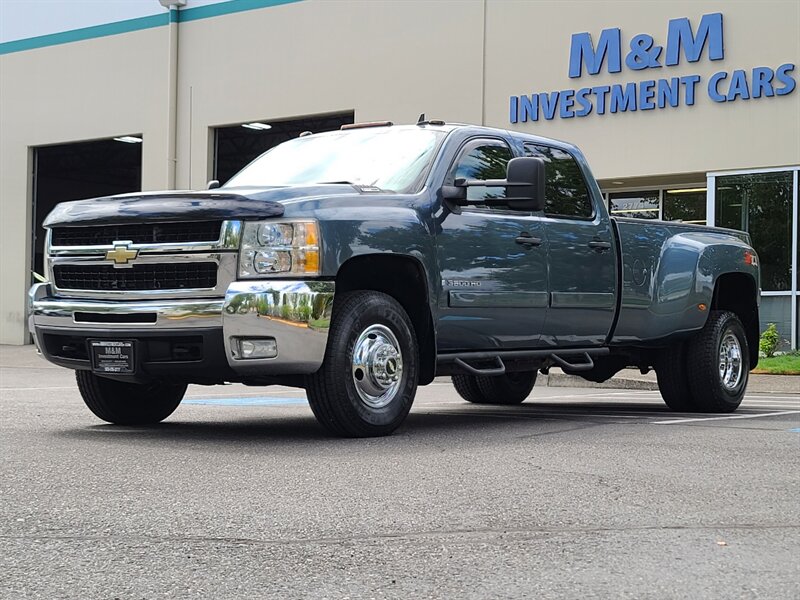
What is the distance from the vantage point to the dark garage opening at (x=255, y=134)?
90.3 feet

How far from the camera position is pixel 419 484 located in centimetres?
554

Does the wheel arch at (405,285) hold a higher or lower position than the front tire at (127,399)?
higher

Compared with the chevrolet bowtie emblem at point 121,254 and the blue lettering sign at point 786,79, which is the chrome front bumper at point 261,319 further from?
the blue lettering sign at point 786,79

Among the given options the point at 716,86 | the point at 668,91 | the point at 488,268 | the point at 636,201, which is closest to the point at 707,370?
the point at 488,268

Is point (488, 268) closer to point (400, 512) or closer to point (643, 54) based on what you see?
point (400, 512)

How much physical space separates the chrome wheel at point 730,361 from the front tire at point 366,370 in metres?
3.74

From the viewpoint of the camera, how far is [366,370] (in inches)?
287

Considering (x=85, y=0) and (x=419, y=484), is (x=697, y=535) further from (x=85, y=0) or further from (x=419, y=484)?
(x=85, y=0)

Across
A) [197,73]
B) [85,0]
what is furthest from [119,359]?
[85,0]

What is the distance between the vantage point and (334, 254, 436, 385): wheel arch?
754cm

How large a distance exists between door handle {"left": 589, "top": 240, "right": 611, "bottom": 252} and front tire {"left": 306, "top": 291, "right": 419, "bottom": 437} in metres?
2.03

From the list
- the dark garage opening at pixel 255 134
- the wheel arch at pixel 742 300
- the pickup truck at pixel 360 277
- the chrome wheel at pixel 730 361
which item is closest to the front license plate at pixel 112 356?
the pickup truck at pixel 360 277

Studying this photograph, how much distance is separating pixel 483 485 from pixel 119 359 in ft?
8.61

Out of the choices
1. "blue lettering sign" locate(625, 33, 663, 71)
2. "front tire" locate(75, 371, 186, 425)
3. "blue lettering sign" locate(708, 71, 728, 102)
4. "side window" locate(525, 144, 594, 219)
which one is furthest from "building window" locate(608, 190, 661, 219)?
"front tire" locate(75, 371, 186, 425)
